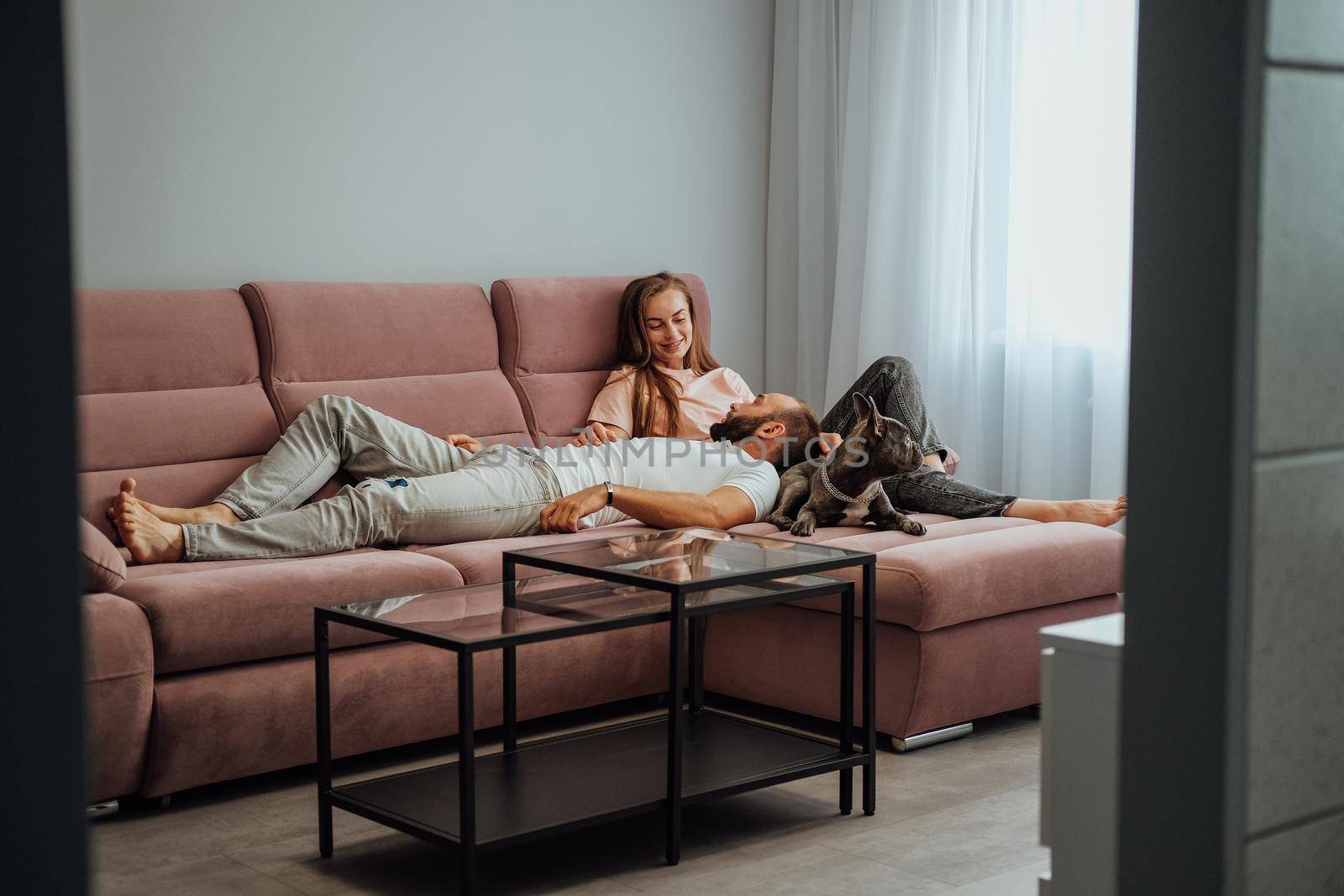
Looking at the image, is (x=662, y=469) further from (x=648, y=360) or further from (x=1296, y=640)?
(x=1296, y=640)

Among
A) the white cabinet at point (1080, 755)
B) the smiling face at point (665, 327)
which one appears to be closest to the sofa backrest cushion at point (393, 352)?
the smiling face at point (665, 327)

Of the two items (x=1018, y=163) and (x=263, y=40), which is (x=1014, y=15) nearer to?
(x=1018, y=163)

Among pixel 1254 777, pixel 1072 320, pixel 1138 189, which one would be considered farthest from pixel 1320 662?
pixel 1072 320

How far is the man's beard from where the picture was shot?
12.3 ft

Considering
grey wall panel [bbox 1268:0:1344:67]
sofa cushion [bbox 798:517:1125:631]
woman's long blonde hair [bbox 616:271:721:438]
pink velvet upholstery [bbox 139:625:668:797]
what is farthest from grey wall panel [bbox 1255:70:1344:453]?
woman's long blonde hair [bbox 616:271:721:438]

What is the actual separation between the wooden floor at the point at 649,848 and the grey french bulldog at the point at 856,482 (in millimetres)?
731

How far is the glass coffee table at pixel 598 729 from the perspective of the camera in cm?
218

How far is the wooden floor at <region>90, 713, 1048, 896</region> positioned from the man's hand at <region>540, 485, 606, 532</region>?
743 millimetres

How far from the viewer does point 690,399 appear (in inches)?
157

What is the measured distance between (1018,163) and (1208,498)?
3.60 metres

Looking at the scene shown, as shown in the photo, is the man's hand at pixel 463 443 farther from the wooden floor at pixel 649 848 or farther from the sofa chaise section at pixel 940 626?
the wooden floor at pixel 649 848

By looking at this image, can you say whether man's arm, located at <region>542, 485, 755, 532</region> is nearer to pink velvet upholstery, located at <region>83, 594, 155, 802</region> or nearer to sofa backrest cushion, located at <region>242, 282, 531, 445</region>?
sofa backrest cushion, located at <region>242, 282, 531, 445</region>

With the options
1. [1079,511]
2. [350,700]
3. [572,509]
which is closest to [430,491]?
[572,509]

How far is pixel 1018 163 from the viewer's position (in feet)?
14.3
